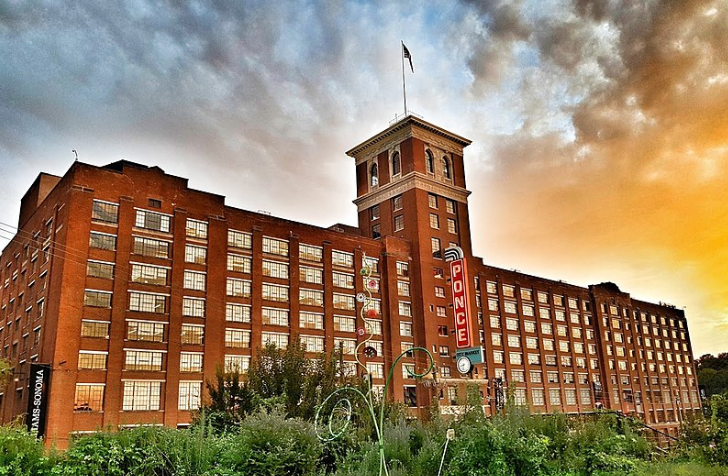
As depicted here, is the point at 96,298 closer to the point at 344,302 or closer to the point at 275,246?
the point at 275,246

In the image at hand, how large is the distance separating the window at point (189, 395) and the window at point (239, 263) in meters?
11.2

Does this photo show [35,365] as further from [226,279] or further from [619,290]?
[619,290]

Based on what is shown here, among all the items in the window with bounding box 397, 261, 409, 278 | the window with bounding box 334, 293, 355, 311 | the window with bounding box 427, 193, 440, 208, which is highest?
the window with bounding box 427, 193, 440, 208

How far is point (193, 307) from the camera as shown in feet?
172

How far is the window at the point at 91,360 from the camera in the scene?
148 feet

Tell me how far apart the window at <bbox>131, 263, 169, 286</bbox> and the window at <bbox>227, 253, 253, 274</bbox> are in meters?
6.52

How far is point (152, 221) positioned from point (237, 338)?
12752 mm

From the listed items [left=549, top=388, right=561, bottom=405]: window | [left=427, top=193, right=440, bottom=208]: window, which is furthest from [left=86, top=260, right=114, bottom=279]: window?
[left=549, top=388, right=561, bottom=405]: window

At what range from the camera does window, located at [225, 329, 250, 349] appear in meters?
54.2

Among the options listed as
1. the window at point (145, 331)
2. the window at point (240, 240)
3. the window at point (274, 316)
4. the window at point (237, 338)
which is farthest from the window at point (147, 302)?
the window at point (274, 316)

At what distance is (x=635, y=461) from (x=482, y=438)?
18.2 ft

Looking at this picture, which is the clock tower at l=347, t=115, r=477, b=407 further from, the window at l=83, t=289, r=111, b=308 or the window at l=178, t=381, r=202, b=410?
the window at l=83, t=289, r=111, b=308

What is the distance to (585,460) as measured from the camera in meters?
19.4

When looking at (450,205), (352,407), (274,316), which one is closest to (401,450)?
(352,407)
